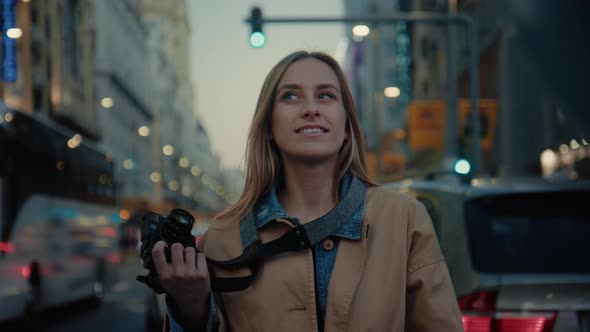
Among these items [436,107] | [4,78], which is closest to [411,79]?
[436,107]

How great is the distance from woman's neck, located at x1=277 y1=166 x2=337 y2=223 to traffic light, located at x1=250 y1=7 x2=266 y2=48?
11604 mm

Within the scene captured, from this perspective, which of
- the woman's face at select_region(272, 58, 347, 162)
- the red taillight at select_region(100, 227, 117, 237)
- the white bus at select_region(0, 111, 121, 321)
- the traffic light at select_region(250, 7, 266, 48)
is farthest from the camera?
the red taillight at select_region(100, 227, 117, 237)

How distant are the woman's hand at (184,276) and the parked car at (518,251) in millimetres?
1712

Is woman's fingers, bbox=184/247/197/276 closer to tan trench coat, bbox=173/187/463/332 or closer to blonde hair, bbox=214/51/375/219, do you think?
tan trench coat, bbox=173/187/463/332

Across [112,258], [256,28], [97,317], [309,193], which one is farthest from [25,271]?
[309,193]

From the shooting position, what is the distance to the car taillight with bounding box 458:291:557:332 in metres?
3.67

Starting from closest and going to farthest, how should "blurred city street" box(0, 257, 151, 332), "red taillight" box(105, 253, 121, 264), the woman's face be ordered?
the woman's face, "blurred city street" box(0, 257, 151, 332), "red taillight" box(105, 253, 121, 264)

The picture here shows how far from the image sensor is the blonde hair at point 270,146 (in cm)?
251

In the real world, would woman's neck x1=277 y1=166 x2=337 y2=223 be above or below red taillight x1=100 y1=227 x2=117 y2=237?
above

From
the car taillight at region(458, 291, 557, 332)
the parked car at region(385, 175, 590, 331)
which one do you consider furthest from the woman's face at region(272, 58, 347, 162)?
the car taillight at region(458, 291, 557, 332)

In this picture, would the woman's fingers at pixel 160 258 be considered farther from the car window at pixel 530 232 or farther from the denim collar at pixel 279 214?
the car window at pixel 530 232

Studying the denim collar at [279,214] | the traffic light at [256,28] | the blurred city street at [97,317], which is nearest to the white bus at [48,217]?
the blurred city street at [97,317]

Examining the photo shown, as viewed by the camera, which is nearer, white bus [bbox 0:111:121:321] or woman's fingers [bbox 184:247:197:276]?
woman's fingers [bbox 184:247:197:276]

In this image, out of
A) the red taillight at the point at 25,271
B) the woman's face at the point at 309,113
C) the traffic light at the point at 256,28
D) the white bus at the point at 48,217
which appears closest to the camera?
the woman's face at the point at 309,113
